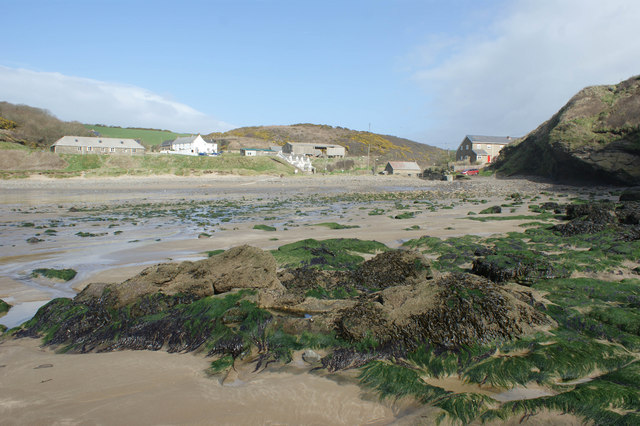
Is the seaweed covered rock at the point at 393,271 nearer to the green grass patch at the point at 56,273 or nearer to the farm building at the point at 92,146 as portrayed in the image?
the green grass patch at the point at 56,273

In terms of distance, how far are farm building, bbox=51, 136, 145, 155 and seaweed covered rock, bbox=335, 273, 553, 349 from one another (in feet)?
183

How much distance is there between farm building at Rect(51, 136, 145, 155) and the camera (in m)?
52.1

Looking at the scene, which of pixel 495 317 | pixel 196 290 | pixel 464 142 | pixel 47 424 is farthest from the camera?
pixel 464 142

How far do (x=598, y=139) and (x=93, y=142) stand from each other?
59.1 metres

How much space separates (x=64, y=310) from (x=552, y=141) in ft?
95.7

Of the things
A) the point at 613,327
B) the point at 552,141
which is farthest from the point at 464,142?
the point at 613,327

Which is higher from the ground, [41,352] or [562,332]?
[562,332]

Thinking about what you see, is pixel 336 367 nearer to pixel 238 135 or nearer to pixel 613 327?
pixel 613 327

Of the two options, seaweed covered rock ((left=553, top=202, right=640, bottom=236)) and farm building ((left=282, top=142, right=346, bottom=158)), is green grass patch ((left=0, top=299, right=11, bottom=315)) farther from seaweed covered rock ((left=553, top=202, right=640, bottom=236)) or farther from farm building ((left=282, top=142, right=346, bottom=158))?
farm building ((left=282, top=142, right=346, bottom=158))

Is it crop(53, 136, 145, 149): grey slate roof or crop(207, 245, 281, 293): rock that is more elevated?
crop(53, 136, 145, 149): grey slate roof

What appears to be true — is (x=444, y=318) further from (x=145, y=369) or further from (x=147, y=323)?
(x=147, y=323)

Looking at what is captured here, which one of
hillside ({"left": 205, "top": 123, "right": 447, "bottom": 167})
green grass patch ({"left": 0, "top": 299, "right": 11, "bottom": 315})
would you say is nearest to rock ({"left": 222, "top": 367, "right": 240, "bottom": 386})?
green grass patch ({"left": 0, "top": 299, "right": 11, "bottom": 315})

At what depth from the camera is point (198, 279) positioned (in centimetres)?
471

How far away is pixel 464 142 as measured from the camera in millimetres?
63094
